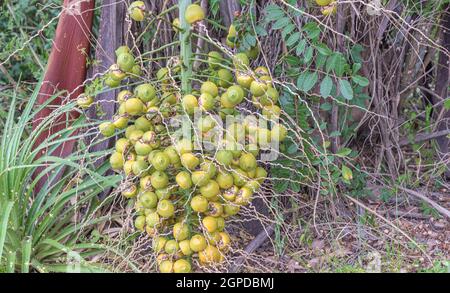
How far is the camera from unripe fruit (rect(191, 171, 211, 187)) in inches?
65.6

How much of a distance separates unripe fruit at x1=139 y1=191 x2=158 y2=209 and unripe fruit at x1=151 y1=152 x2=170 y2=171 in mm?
96

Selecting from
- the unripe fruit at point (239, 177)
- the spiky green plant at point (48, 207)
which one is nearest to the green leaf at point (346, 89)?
the unripe fruit at point (239, 177)

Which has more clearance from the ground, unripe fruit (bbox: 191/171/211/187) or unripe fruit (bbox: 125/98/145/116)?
unripe fruit (bbox: 125/98/145/116)

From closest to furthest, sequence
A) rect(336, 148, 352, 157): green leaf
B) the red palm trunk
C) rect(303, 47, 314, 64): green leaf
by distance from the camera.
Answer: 1. rect(303, 47, 314, 64): green leaf
2. rect(336, 148, 352, 157): green leaf
3. the red palm trunk

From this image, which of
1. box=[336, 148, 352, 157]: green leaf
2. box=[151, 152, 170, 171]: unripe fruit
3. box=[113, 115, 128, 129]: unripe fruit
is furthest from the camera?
box=[336, 148, 352, 157]: green leaf

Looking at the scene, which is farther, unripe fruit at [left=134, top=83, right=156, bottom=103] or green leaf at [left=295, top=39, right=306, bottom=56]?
green leaf at [left=295, top=39, right=306, bottom=56]

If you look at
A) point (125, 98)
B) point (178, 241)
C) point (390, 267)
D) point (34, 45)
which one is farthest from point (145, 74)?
point (34, 45)

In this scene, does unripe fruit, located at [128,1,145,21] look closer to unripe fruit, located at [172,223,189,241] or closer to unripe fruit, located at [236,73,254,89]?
unripe fruit, located at [236,73,254,89]

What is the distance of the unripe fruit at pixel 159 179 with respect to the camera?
1691mm

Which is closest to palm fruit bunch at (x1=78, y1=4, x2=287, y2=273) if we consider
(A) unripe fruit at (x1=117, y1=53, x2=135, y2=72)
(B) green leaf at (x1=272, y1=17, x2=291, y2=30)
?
(A) unripe fruit at (x1=117, y1=53, x2=135, y2=72)

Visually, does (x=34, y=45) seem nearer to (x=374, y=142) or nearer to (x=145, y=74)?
(x=145, y=74)

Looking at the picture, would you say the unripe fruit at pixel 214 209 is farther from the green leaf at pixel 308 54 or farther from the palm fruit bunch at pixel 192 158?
the green leaf at pixel 308 54

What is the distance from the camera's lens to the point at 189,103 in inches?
65.6

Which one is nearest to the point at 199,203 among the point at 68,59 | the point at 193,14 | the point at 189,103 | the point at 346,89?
the point at 189,103
